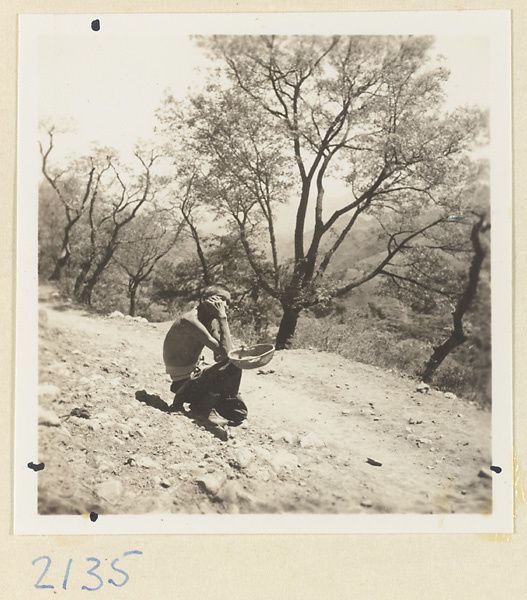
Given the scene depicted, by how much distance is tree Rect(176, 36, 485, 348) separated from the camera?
2.36 meters

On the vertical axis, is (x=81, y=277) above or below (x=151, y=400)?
above

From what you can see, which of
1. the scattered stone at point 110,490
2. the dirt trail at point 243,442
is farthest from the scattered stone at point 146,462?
the scattered stone at point 110,490

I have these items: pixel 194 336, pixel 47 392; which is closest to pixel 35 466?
pixel 47 392

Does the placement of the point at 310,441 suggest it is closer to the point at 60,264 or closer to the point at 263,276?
the point at 263,276

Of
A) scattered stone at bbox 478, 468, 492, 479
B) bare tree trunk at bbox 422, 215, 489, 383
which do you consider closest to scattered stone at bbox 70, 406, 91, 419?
bare tree trunk at bbox 422, 215, 489, 383

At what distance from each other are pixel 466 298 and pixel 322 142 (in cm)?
106

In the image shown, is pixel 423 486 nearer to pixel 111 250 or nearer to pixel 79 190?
pixel 111 250

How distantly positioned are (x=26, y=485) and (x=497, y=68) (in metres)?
3.00

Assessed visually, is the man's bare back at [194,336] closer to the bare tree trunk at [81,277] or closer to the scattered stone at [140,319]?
the scattered stone at [140,319]

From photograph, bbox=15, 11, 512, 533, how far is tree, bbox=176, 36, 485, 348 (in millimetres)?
11

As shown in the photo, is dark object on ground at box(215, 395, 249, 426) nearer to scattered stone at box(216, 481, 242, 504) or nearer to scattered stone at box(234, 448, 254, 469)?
scattered stone at box(234, 448, 254, 469)

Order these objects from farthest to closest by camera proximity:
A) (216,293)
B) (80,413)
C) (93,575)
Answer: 1. (216,293)
2. (80,413)
3. (93,575)

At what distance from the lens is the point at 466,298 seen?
2.37 meters

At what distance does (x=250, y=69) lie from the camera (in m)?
2.38
